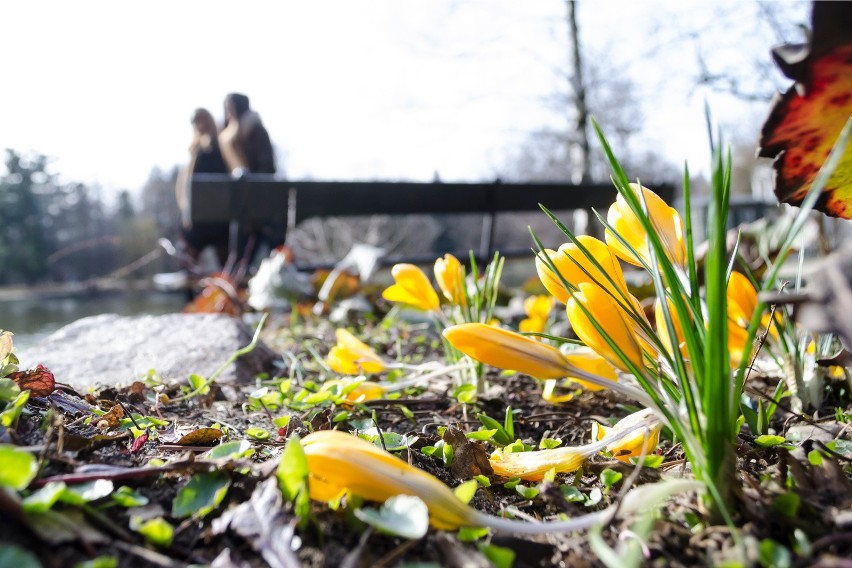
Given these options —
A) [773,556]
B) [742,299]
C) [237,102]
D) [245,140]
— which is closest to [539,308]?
[742,299]

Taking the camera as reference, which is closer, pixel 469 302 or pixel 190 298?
pixel 469 302

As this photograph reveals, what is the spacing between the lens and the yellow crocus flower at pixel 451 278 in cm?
115

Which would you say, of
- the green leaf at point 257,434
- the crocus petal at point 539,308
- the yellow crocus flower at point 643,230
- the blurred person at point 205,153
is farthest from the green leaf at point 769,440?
the blurred person at point 205,153

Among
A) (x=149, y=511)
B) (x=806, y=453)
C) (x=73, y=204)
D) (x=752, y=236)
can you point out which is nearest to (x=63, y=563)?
(x=149, y=511)

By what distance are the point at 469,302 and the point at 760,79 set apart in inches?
344

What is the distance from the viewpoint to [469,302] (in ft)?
3.93

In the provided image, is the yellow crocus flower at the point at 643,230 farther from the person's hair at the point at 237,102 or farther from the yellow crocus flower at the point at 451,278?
the person's hair at the point at 237,102

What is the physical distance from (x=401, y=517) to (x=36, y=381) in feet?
1.75

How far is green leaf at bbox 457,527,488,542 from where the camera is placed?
49cm

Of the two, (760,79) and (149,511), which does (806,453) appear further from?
(760,79)

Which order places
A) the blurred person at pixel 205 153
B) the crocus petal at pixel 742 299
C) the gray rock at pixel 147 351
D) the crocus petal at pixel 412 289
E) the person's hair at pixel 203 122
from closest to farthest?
1. the crocus petal at pixel 742 299
2. the crocus petal at pixel 412 289
3. the gray rock at pixel 147 351
4. the blurred person at pixel 205 153
5. the person's hair at pixel 203 122

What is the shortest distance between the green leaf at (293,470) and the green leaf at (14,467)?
0.20 meters

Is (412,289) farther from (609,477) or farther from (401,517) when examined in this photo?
(401,517)

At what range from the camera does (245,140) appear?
15.5 feet
